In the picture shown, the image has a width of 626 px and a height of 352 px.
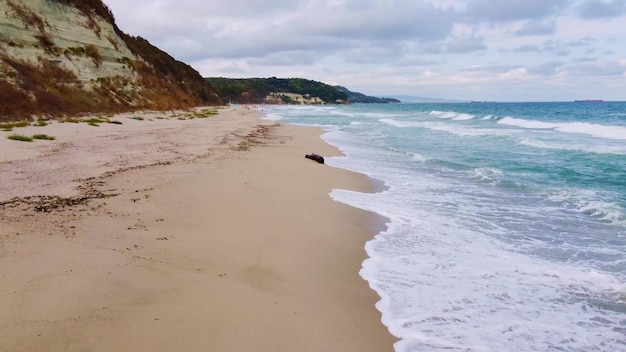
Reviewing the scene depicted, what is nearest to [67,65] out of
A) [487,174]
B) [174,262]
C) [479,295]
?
[487,174]

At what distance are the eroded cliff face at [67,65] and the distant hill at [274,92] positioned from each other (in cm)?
10405

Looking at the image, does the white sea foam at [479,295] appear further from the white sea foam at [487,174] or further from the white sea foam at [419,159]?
the white sea foam at [419,159]

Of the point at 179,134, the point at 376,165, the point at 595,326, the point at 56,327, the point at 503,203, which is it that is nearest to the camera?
the point at 56,327

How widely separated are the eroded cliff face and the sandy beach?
14.9 m

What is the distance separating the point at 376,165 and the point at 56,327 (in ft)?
43.8

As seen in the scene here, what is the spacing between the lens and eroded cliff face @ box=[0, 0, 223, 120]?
2297 centimetres

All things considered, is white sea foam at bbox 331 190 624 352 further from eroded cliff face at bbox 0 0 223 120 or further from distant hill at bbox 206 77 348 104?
distant hill at bbox 206 77 348 104

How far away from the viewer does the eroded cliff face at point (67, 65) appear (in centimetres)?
2297

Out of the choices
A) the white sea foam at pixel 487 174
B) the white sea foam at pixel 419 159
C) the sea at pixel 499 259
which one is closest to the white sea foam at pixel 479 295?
the sea at pixel 499 259

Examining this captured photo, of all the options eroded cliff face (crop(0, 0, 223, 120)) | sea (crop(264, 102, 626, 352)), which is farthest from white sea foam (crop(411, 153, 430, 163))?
eroded cliff face (crop(0, 0, 223, 120))

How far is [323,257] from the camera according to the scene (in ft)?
20.5

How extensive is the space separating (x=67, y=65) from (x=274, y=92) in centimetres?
14759

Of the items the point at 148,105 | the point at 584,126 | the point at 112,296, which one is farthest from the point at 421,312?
the point at 584,126

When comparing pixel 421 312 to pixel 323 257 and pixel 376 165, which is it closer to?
pixel 323 257
